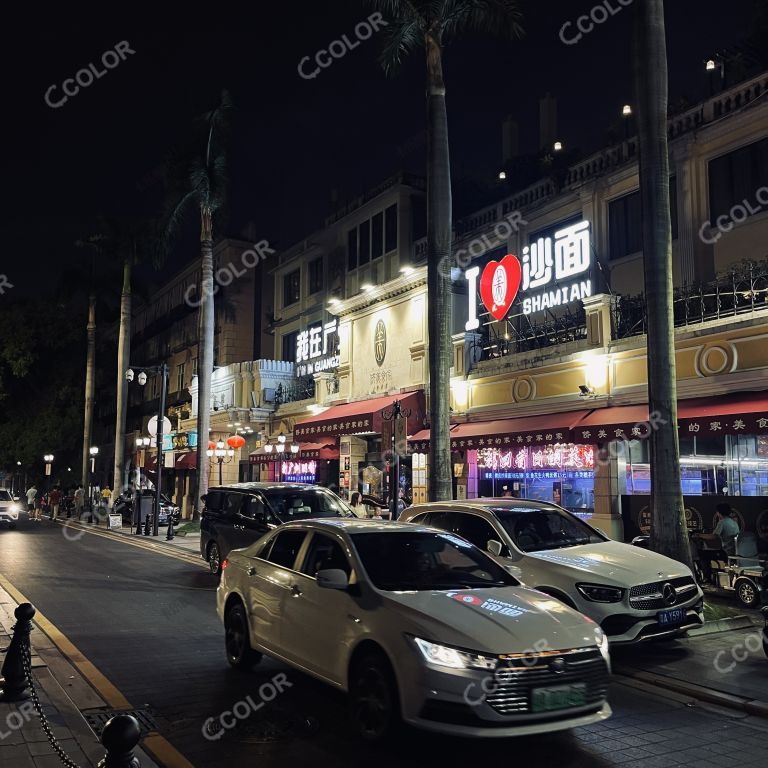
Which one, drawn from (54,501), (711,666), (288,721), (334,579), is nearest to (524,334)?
(711,666)

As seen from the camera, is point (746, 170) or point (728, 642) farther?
point (746, 170)

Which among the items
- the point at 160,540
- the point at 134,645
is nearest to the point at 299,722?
the point at 134,645

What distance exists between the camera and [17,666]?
646cm

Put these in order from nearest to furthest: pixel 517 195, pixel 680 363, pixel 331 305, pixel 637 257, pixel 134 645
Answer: pixel 134 645 → pixel 680 363 → pixel 637 257 → pixel 517 195 → pixel 331 305

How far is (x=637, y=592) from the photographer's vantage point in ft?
27.6

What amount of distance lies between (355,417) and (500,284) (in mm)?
6424

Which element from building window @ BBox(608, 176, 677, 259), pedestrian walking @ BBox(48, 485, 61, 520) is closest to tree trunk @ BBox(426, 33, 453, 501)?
building window @ BBox(608, 176, 677, 259)

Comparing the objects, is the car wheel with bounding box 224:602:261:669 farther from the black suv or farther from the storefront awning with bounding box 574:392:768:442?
the storefront awning with bounding box 574:392:768:442

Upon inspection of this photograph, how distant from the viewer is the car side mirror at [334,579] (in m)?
6.07

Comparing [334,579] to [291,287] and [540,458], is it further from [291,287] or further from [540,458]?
[291,287]

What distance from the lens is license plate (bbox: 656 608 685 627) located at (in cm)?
838

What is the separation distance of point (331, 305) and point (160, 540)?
10018mm

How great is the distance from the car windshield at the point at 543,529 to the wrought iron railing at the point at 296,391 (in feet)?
71.4

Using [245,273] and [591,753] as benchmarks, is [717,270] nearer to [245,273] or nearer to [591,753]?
[591,753]
